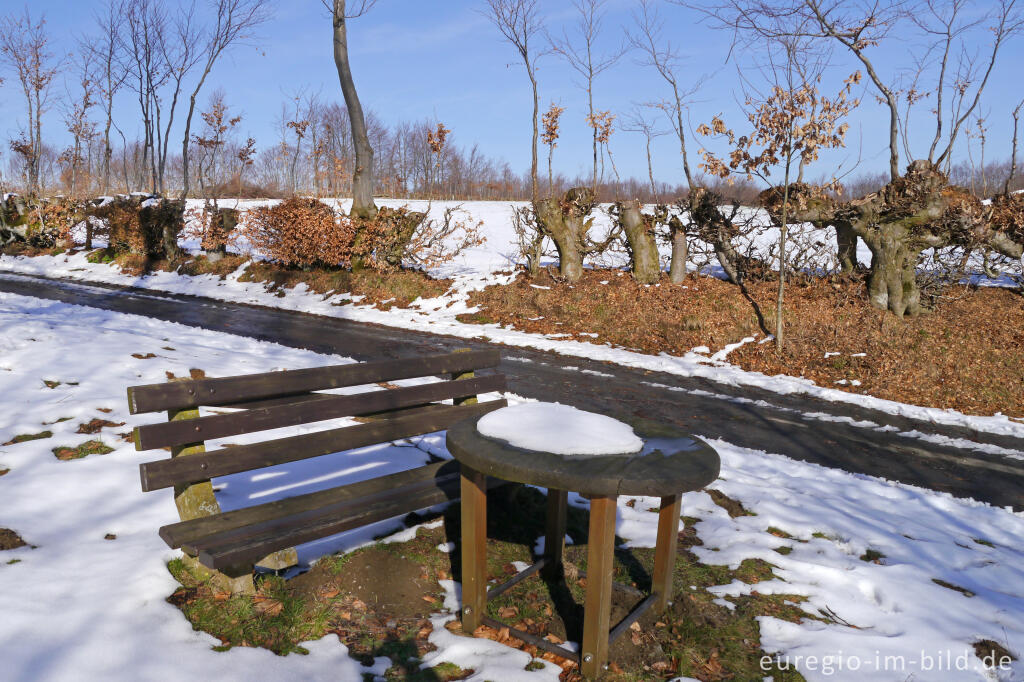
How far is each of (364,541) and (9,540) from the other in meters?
1.92

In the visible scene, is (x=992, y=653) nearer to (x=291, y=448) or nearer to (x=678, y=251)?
(x=291, y=448)

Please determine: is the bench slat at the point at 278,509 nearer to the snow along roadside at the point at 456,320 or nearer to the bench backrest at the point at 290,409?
the bench backrest at the point at 290,409

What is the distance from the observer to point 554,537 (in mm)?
3852

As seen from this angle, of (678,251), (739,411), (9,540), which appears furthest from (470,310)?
(9,540)

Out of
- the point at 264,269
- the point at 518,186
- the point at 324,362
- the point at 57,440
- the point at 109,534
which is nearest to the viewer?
the point at 109,534

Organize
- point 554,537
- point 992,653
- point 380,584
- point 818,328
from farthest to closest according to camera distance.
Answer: point 818,328 → point 554,537 → point 380,584 → point 992,653

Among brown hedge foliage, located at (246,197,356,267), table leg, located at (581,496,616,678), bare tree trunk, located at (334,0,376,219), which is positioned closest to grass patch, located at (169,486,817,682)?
table leg, located at (581,496,616,678)

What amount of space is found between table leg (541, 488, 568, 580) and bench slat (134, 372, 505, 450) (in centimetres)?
115

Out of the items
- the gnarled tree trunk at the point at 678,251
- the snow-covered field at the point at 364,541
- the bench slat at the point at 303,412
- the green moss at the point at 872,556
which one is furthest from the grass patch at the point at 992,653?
the gnarled tree trunk at the point at 678,251

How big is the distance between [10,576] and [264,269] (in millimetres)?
17801

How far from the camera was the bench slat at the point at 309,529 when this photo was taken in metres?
2.90

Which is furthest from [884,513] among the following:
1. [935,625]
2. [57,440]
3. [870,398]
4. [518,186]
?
[518,186]

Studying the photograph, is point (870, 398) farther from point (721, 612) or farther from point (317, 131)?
point (317, 131)

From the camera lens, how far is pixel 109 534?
3.72 meters
